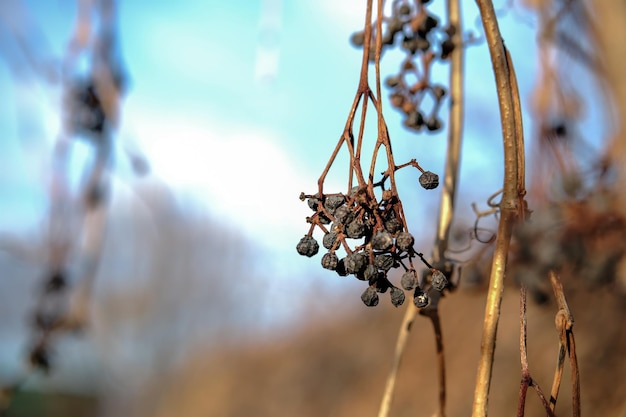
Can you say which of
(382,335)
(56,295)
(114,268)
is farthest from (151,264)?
(56,295)


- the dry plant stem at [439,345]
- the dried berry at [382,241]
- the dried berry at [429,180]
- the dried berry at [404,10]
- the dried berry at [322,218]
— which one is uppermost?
the dried berry at [404,10]

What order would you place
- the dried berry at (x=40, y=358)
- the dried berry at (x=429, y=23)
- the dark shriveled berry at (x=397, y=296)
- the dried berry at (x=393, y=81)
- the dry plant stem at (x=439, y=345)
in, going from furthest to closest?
the dried berry at (x=40, y=358), the dried berry at (x=393, y=81), the dried berry at (x=429, y=23), the dry plant stem at (x=439, y=345), the dark shriveled berry at (x=397, y=296)

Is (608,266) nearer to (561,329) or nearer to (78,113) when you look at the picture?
(561,329)

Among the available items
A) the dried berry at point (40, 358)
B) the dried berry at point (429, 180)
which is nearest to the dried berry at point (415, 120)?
the dried berry at point (429, 180)

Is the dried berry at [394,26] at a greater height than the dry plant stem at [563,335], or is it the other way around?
the dried berry at [394,26]

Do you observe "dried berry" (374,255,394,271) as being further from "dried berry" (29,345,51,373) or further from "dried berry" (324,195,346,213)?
"dried berry" (29,345,51,373)

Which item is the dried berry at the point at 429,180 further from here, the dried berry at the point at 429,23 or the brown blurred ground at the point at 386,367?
the brown blurred ground at the point at 386,367

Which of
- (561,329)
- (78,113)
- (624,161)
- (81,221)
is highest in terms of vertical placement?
(624,161)
